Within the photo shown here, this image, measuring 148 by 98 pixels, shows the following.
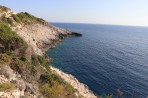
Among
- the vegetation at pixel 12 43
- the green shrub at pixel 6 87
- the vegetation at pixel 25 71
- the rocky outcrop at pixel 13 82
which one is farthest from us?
the vegetation at pixel 12 43

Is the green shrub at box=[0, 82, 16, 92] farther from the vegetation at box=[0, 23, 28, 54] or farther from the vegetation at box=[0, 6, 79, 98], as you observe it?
the vegetation at box=[0, 23, 28, 54]

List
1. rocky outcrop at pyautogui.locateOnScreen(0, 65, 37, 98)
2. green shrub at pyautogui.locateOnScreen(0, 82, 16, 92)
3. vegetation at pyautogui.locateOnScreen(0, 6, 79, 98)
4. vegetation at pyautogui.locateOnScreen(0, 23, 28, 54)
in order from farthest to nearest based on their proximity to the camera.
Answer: vegetation at pyautogui.locateOnScreen(0, 23, 28, 54)
vegetation at pyautogui.locateOnScreen(0, 6, 79, 98)
green shrub at pyautogui.locateOnScreen(0, 82, 16, 92)
rocky outcrop at pyautogui.locateOnScreen(0, 65, 37, 98)

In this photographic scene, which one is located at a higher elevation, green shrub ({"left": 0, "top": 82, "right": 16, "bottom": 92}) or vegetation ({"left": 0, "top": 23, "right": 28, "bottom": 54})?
vegetation ({"left": 0, "top": 23, "right": 28, "bottom": 54})

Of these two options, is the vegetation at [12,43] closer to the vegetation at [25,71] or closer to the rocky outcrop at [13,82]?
the vegetation at [25,71]

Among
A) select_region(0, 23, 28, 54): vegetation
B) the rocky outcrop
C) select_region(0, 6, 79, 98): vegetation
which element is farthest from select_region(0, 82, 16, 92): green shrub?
select_region(0, 23, 28, 54): vegetation

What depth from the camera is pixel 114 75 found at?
159 ft

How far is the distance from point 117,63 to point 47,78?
132ft

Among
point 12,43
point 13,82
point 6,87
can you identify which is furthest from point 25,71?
point 12,43

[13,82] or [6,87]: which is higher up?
[6,87]

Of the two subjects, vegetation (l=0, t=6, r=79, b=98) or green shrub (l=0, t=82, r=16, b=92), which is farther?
vegetation (l=0, t=6, r=79, b=98)

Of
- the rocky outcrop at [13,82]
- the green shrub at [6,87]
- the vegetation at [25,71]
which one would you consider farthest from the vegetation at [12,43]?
the green shrub at [6,87]

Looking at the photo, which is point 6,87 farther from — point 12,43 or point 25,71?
point 12,43

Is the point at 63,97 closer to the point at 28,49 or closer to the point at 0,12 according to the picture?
the point at 28,49

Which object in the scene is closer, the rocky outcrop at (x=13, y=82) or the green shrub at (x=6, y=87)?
the rocky outcrop at (x=13, y=82)
